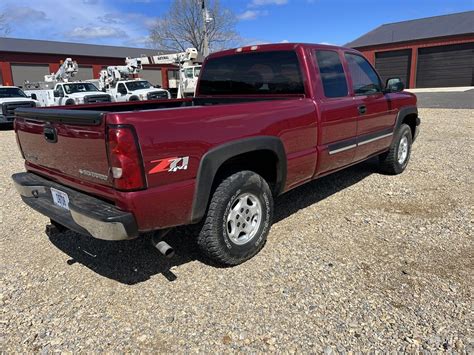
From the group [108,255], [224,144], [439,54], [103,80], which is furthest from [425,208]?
[439,54]

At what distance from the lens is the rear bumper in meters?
2.53

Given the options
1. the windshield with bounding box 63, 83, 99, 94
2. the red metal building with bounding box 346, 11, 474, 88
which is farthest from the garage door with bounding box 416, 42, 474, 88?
the windshield with bounding box 63, 83, 99, 94

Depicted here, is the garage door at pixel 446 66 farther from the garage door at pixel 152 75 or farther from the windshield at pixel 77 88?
the windshield at pixel 77 88

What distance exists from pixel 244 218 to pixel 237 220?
8 centimetres

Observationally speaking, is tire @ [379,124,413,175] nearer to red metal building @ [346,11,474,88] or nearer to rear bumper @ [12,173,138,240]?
rear bumper @ [12,173,138,240]

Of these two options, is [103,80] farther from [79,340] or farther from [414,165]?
[79,340]

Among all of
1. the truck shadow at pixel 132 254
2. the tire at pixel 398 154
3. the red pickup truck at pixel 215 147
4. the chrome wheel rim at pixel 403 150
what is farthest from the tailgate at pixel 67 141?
the chrome wheel rim at pixel 403 150

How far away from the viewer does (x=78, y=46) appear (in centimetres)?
3891

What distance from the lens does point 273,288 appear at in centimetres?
305

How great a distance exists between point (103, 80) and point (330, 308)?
24.2 metres

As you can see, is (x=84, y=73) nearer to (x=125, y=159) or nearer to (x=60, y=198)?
(x=60, y=198)

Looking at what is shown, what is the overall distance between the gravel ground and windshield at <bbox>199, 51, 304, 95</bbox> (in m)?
1.47

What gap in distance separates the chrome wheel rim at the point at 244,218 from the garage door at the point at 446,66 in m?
31.7

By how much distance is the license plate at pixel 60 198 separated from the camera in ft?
9.82
